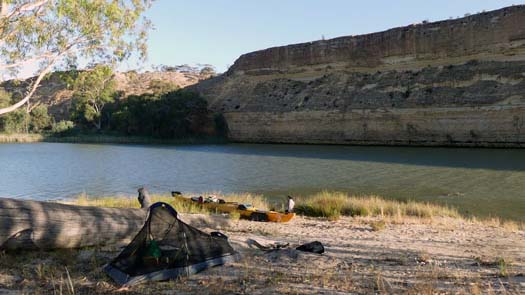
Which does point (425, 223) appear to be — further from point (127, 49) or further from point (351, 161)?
point (351, 161)

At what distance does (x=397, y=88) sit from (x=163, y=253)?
3312cm

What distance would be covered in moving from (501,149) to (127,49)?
25.1 metres

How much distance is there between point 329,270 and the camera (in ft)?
14.2

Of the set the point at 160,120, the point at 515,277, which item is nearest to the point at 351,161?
the point at 515,277

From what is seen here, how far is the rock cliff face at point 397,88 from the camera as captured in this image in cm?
2942

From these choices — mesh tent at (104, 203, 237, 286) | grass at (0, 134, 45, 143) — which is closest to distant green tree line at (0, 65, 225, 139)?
grass at (0, 134, 45, 143)

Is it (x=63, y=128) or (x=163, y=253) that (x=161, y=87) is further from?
(x=163, y=253)

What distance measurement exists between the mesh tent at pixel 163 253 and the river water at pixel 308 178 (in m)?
8.46

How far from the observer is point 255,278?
4016mm

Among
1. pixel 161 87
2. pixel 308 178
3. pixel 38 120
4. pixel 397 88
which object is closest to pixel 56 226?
pixel 308 178

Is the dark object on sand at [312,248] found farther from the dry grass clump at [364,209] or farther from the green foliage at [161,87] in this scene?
the green foliage at [161,87]

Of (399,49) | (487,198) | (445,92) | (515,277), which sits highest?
(399,49)

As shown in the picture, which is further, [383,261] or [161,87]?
[161,87]

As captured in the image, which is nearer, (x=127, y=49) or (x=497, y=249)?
(x=497, y=249)
